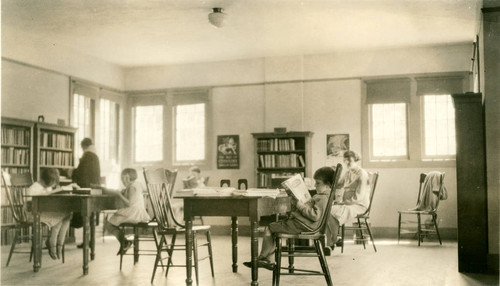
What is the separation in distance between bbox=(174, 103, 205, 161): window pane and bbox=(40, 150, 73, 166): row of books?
264cm

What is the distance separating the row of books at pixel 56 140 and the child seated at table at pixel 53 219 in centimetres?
139

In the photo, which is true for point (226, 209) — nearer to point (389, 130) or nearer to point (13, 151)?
point (13, 151)

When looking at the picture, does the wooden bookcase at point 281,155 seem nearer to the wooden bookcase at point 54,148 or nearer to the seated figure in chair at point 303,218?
the wooden bookcase at point 54,148

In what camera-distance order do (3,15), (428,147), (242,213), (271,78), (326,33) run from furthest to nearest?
(271,78) < (428,147) < (326,33) < (3,15) < (242,213)

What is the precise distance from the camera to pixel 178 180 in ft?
36.7

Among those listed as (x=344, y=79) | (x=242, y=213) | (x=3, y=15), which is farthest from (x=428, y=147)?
(x=3, y=15)

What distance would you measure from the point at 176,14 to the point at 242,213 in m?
4.29

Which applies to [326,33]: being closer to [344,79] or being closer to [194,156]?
[344,79]

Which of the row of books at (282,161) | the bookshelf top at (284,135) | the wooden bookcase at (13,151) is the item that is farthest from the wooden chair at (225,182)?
the wooden bookcase at (13,151)

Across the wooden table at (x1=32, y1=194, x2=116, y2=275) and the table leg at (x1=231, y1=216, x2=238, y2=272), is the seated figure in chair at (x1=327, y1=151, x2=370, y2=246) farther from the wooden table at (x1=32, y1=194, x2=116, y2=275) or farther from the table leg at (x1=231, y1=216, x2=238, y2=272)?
the wooden table at (x1=32, y1=194, x2=116, y2=275)

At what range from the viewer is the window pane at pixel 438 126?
9.83 meters

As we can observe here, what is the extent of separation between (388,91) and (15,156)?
646cm

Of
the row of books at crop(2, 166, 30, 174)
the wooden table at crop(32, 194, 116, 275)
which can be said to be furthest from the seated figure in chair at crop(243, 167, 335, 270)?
the row of books at crop(2, 166, 30, 174)

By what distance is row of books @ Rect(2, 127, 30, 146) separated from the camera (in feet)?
25.8
